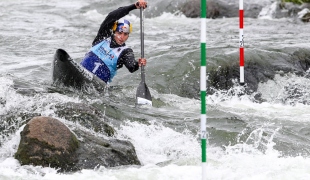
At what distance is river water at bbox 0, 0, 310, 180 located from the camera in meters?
5.72

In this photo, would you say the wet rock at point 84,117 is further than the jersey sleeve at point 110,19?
No

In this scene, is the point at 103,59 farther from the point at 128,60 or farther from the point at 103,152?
the point at 103,152

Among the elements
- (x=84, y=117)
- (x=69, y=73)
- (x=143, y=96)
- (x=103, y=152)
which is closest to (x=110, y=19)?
(x=69, y=73)

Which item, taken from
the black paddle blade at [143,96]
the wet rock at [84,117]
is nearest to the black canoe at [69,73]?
the black paddle blade at [143,96]

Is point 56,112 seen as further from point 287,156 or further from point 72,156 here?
point 287,156

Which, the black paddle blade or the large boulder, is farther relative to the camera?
the black paddle blade

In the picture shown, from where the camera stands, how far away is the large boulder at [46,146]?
17.9 ft

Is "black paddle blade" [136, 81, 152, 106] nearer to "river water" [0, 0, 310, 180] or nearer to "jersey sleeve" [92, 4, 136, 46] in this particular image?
"river water" [0, 0, 310, 180]

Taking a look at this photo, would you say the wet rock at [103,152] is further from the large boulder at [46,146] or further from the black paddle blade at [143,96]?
the black paddle blade at [143,96]

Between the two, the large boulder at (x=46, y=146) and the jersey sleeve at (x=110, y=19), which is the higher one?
the jersey sleeve at (x=110, y=19)

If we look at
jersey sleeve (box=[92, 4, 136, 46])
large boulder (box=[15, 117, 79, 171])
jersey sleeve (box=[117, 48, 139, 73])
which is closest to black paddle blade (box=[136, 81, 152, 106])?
jersey sleeve (box=[117, 48, 139, 73])

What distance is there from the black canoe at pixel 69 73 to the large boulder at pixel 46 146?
2700mm

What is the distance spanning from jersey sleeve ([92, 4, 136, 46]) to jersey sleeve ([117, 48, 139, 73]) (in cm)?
42

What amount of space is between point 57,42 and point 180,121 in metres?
7.01
